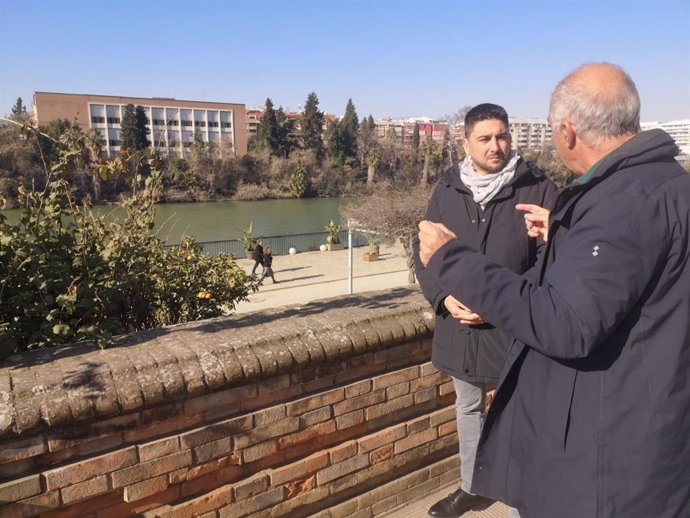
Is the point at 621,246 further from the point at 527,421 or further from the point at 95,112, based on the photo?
the point at 95,112

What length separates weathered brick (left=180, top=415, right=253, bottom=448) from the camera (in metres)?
2.00

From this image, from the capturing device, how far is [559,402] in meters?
1.45

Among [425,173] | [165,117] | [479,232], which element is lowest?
[479,232]

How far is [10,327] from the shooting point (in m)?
2.29

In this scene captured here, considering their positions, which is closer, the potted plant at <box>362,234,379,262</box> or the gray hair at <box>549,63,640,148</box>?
the gray hair at <box>549,63,640,148</box>

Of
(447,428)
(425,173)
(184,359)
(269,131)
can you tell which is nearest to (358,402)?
(447,428)

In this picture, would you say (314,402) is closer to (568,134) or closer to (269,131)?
(568,134)

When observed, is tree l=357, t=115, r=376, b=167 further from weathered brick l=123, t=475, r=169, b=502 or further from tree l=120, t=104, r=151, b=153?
weathered brick l=123, t=475, r=169, b=502

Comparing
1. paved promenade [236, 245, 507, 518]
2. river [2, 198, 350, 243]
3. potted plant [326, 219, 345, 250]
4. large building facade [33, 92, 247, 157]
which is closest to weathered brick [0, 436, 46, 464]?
paved promenade [236, 245, 507, 518]

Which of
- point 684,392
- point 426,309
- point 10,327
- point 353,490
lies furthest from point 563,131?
point 10,327

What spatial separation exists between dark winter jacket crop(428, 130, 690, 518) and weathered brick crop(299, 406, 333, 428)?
103 cm

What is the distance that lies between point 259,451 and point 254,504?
0.23 meters

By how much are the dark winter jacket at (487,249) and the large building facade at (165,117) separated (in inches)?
2511

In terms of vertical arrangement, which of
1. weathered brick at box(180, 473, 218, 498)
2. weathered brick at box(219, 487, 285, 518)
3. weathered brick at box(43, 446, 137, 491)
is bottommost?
weathered brick at box(219, 487, 285, 518)
